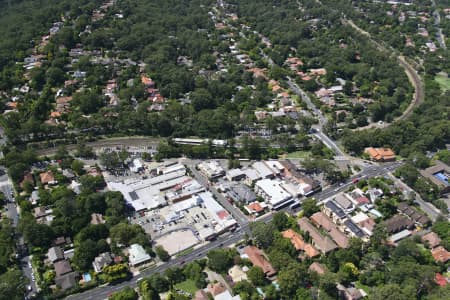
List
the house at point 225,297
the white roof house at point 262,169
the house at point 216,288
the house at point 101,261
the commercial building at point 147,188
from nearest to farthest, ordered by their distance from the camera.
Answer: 1. the house at point 225,297
2. the house at point 216,288
3. the house at point 101,261
4. the commercial building at point 147,188
5. the white roof house at point 262,169

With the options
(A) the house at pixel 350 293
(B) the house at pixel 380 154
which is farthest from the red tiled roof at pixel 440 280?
(B) the house at pixel 380 154

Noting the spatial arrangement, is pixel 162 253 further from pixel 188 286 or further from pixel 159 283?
pixel 188 286

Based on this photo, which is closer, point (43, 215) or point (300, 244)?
point (300, 244)

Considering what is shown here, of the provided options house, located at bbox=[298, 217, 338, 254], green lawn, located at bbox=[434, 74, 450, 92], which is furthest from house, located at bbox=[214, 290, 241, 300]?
green lawn, located at bbox=[434, 74, 450, 92]

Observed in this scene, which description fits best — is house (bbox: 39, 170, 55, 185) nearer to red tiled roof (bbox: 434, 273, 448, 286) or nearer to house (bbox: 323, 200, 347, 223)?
house (bbox: 323, 200, 347, 223)

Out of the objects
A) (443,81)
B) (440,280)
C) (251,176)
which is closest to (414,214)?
(440,280)

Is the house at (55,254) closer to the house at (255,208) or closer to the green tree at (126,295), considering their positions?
the green tree at (126,295)

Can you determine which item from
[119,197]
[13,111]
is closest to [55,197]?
[119,197]
